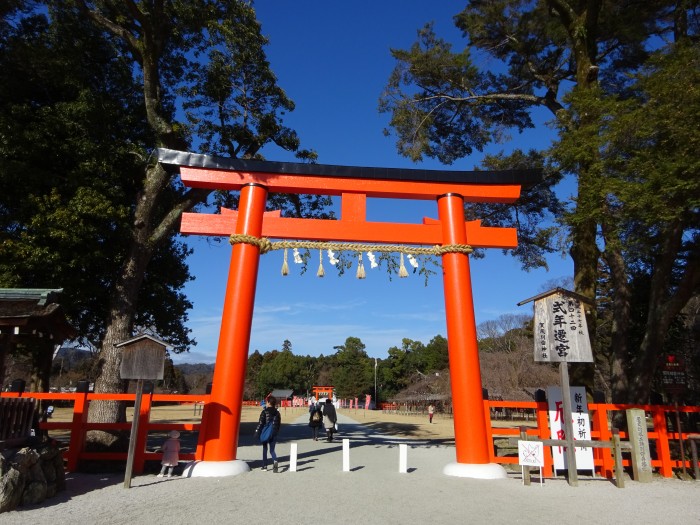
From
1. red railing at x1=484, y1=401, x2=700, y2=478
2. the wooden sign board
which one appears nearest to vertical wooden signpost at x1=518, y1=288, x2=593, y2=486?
red railing at x1=484, y1=401, x2=700, y2=478

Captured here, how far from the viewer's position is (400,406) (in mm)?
48188

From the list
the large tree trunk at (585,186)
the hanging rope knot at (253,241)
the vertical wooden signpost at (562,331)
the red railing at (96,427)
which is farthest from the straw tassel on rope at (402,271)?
the red railing at (96,427)

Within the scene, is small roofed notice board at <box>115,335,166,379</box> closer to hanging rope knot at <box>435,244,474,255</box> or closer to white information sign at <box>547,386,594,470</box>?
hanging rope knot at <box>435,244,474,255</box>

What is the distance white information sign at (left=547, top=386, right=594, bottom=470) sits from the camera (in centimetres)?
716

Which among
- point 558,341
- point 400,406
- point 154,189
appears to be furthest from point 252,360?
point 558,341

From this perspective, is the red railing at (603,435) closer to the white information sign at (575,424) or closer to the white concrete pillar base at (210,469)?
the white information sign at (575,424)

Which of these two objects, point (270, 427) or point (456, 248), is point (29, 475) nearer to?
point (270, 427)

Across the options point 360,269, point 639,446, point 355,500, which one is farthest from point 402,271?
point 639,446

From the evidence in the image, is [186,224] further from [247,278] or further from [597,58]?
[597,58]

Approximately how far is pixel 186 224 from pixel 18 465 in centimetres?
439

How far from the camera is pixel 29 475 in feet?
16.4

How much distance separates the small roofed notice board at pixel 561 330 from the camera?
6.92 meters

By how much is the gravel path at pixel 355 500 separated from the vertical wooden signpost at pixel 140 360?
4.31ft

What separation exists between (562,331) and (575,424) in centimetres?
166
